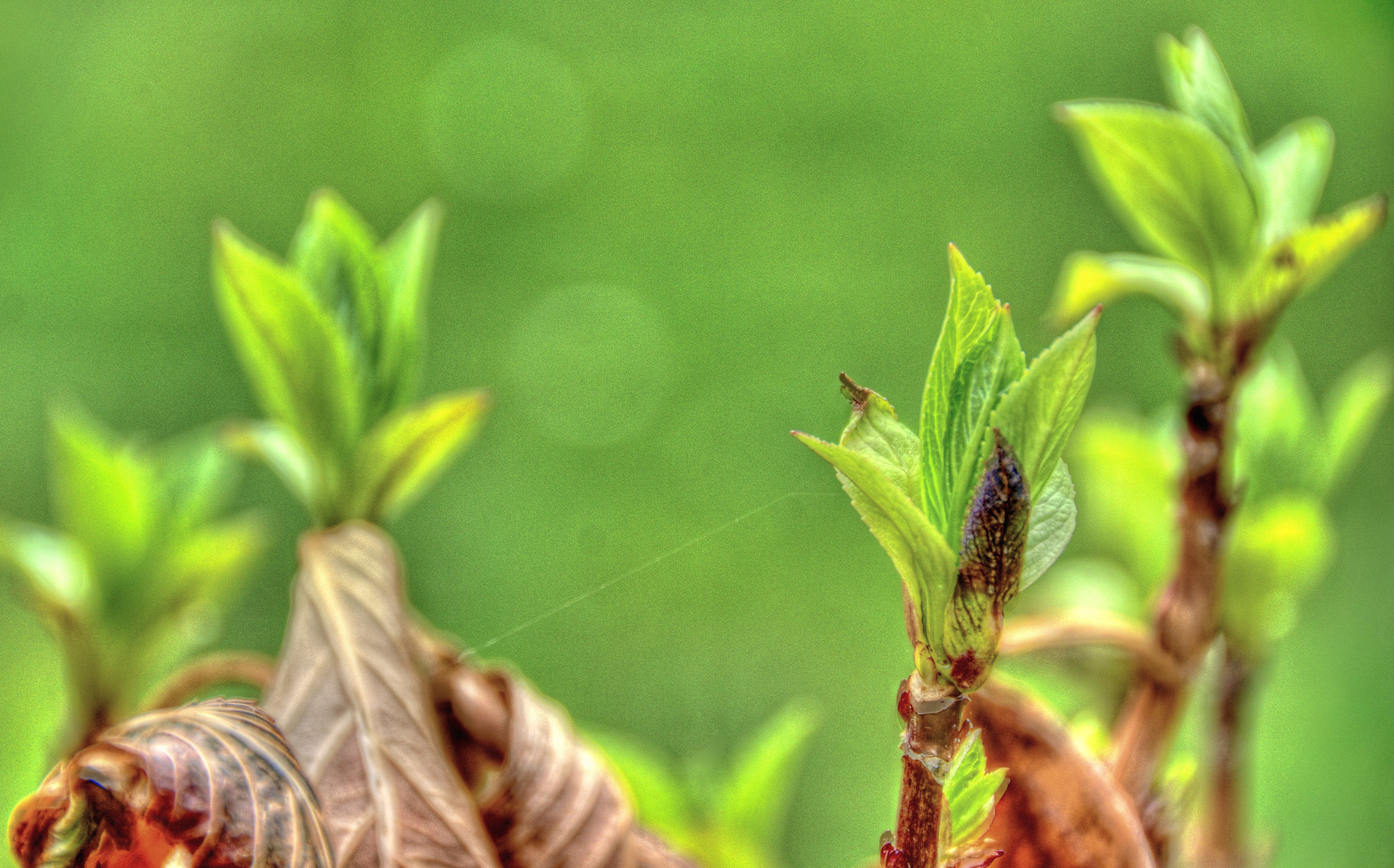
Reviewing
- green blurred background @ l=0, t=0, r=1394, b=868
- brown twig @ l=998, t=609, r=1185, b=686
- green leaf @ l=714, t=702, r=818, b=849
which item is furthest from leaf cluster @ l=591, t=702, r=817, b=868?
green blurred background @ l=0, t=0, r=1394, b=868

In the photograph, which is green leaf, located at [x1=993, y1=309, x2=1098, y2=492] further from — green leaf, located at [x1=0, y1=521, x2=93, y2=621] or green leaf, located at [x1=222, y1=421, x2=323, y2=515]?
green leaf, located at [x1=0, y1=521, x2=93, y2=621]

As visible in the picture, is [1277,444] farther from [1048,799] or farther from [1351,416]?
[1048,799]

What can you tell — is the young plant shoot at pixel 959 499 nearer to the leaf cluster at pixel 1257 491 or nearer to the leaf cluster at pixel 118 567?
the leaf cluster at pixel 1257 491

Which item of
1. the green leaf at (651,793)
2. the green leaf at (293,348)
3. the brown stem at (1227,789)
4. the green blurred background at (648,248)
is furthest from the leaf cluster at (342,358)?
the green blurred background at (648,248)

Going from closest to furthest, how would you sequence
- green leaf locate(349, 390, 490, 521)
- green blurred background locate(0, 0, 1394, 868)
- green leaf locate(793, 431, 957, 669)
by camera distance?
green leaf locate(793, 431, 957, 669)
green leaf locate(349, 390, 490, 521)
green blurred background locate(0, 0, 1394, 868)

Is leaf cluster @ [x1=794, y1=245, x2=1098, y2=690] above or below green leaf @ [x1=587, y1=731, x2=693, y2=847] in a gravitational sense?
above

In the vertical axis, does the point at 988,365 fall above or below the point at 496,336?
above

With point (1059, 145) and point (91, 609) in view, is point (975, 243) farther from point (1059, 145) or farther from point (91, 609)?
→ point (91, 609)

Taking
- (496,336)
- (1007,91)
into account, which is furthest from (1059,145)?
(496,336)
